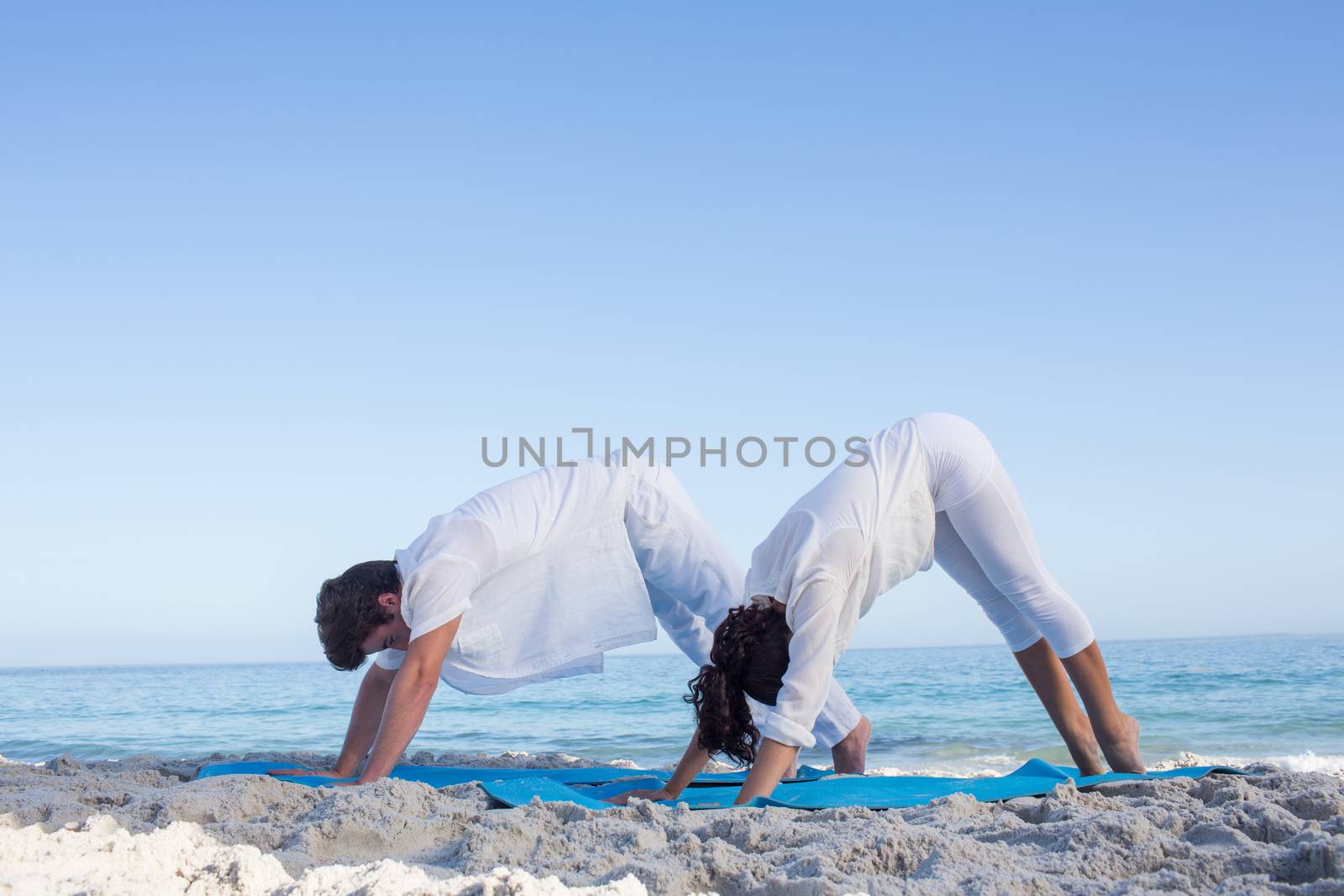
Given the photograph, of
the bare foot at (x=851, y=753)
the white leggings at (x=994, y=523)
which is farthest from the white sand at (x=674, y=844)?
the bare foot at (x=851, y=753)

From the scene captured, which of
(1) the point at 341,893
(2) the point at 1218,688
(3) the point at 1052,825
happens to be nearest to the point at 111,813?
(1) the point at 341,893

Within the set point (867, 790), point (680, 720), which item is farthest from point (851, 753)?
point (680, 720)

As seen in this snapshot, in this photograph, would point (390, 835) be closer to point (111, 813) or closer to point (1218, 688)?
point (111, 813)

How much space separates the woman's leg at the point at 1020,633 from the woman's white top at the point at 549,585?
1.09 metres

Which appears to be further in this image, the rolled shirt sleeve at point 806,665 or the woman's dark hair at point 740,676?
the woman's dark hair at point 740,676

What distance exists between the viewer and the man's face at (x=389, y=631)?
301 cm

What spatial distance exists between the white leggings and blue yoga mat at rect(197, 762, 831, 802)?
89cm

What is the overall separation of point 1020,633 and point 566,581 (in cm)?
154

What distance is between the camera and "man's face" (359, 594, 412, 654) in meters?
3.01

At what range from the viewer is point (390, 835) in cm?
210

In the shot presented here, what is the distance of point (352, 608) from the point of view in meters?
2.97

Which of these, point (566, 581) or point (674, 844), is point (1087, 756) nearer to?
point (674, 844)

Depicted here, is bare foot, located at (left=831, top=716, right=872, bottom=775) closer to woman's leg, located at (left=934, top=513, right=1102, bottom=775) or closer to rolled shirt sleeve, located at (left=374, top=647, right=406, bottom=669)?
woman's leg, located at (left=934, top=513, right=1102, bottom=775)

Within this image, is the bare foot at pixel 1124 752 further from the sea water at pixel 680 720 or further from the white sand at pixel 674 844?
the sea water at pixel 680 720
